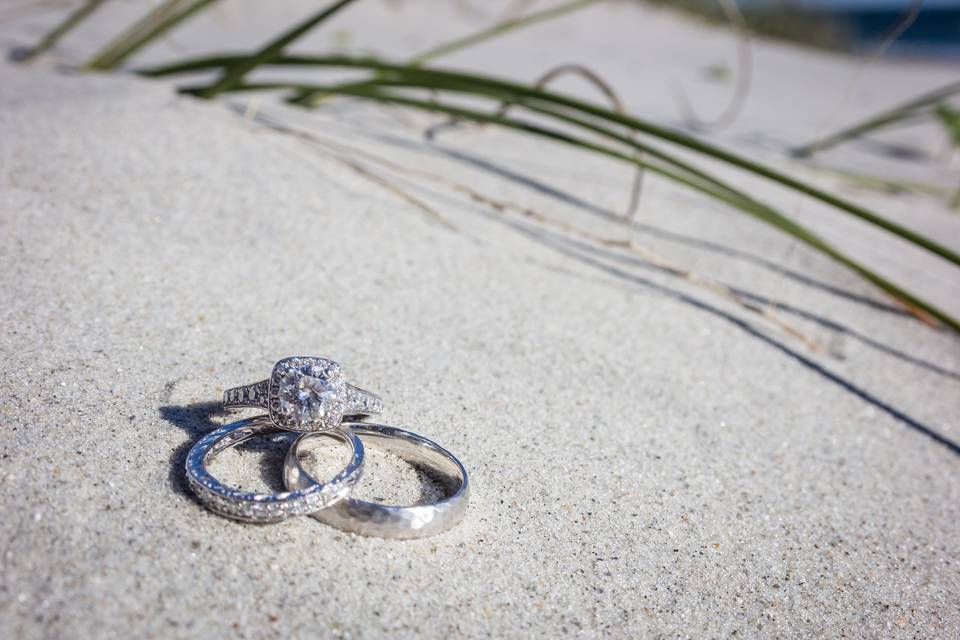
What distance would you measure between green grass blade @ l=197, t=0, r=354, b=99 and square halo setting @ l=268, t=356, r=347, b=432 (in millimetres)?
696

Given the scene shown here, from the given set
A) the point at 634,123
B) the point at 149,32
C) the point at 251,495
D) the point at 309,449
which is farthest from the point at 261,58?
the point at 251,495

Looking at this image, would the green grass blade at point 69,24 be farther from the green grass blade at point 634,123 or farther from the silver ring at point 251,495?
the silver ring at point 251,495

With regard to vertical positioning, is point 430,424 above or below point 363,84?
below

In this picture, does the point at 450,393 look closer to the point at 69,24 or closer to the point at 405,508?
the point at 405,508

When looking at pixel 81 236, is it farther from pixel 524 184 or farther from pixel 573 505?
pixel 524 184

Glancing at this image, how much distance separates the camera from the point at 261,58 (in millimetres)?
1388

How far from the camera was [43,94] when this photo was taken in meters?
Answer: 1.47

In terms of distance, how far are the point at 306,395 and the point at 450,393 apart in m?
0.24

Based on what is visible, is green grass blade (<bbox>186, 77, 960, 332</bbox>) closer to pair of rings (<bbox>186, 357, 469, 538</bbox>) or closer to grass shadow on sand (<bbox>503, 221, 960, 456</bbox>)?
grass shadow on sand (<bbox>503, 221, 960, 456</bbox>)

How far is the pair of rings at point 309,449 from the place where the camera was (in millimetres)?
712

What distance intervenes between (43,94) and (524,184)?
98cm

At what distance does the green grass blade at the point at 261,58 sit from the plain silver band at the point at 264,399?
2.32ft

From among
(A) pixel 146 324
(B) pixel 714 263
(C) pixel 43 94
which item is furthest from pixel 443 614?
(C) pixel 43 94

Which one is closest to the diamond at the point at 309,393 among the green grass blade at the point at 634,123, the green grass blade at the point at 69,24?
the green grass blade at the point at 634,123
